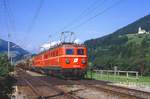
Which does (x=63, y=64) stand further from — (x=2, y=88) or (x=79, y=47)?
(x=2, y=88)

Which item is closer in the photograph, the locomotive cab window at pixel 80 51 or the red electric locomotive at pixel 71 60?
the red electric locomotive at pixel 71 60

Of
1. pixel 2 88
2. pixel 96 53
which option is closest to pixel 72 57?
pixel 2 88

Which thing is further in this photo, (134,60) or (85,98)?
(134,60)

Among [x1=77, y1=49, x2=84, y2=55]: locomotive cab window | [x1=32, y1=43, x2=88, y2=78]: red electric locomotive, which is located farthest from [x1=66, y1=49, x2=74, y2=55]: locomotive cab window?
[x1=77, y1=49, x2=84, y2=55]: locomotive cab window

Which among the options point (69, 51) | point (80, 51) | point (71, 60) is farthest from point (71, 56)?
point (80, 51)

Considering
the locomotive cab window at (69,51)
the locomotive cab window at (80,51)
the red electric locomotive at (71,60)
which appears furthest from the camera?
the locomotive cab window at (80,51)

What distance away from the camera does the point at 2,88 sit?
56.8ft

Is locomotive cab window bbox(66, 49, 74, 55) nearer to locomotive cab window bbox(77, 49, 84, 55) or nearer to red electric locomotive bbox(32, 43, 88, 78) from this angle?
red electric locomotive bbox(32, 43, 88, 78)

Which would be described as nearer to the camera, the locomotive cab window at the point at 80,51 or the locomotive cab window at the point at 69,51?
the locomotive cab window at the point at 69,51

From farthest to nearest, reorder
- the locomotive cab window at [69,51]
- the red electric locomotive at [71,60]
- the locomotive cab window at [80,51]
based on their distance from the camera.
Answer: the locomotive cab window at [80,51], the locomotive cab window at [69,51], the red electric locomotive at [71,60]

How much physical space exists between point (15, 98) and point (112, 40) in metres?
96.6

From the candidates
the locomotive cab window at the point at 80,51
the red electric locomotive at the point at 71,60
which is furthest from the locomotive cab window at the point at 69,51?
the locomotive cab window at the point at 80,51

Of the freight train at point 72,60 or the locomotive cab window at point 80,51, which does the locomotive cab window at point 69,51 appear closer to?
the freight train at point 72,60

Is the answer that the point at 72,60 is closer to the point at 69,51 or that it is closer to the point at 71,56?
the point at 71,56
